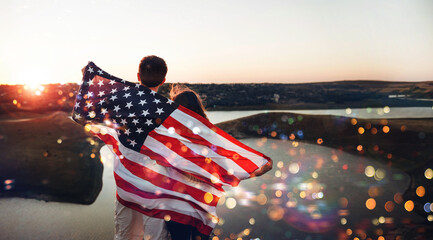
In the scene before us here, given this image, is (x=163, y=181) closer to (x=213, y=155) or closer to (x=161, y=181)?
(x=161, y=181)

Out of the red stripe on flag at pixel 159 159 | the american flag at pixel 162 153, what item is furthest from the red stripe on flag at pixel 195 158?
the red stripe on flag at pixel 159 159

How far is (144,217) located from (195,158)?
29.6 inches

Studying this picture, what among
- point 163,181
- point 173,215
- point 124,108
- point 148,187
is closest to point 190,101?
point 124,108

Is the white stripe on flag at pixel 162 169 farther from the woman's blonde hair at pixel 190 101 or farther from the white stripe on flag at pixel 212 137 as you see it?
the woman's blonde hair at pixel 190 101

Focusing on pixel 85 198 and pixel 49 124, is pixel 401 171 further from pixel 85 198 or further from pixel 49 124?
pixel 49 124

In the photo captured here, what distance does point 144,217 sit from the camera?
254cm

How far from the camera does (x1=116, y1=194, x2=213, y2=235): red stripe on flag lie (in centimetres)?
250

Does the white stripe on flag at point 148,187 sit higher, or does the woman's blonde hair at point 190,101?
the woman's blonde hair at point 190,101

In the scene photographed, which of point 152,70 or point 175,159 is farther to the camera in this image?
point 175,159

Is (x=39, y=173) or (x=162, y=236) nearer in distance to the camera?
(x=162, y=236)

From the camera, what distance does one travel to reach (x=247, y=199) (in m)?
7.45

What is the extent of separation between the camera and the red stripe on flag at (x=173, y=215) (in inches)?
98.4

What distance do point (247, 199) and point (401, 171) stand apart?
6.47 metres

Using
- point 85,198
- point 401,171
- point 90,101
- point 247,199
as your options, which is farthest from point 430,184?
point 85,198
